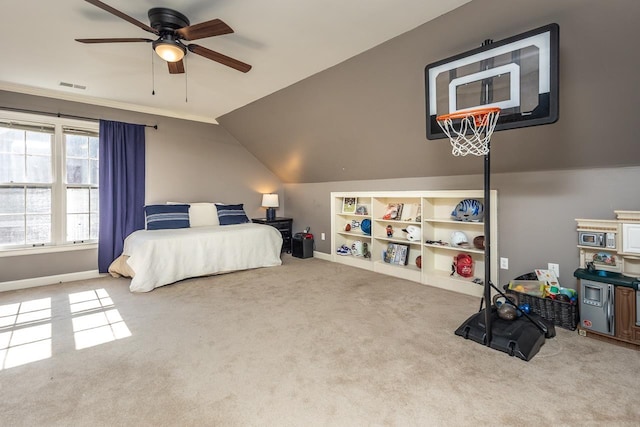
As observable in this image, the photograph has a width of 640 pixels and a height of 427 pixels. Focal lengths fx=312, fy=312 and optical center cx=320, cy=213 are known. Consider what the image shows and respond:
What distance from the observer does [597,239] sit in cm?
251

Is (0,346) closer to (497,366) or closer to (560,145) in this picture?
(497,366)

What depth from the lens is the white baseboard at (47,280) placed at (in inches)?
145

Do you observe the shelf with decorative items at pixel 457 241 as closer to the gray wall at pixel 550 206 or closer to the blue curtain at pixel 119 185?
the gray wall at pixel 550 206

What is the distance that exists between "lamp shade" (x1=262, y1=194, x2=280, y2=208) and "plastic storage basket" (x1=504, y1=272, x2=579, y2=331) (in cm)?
405

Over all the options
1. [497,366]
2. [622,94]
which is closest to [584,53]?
[622,94]

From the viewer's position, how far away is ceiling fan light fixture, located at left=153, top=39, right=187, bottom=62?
2158 mm

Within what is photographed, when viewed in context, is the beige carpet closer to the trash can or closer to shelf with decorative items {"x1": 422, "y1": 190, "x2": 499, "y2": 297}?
shelf with decorative items {"x1": 422, "y1": 190, "x2": 499, "y2": 297}

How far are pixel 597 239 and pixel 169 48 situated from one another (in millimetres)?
3578

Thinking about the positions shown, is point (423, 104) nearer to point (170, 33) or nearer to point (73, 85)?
point (170, 33)

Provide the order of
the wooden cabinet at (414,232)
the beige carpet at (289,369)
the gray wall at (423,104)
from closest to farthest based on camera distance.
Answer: the beige carpet at (289,369) → the gray wall at (423,104) → the wooden cabinet at (414,232)

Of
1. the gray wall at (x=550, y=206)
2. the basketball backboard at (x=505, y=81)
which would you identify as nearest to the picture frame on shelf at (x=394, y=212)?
the gray wall at (x=550, y=206)

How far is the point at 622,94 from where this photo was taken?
2137 mm

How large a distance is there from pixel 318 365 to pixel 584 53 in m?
2.70

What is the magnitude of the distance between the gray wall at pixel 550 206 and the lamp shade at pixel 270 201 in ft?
10.5
